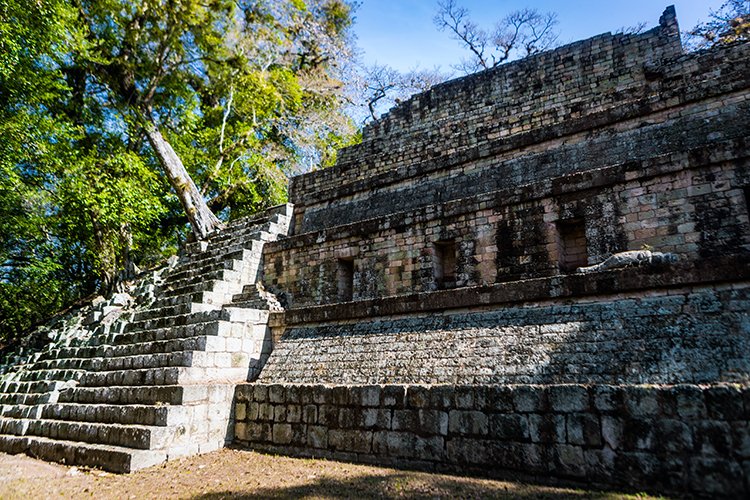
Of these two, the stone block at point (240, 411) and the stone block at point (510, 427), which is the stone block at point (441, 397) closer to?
the stone block at point (510, 427)

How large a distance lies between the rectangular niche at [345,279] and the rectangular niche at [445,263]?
2054 millimetres

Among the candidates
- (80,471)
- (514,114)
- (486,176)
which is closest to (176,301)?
(80,471)

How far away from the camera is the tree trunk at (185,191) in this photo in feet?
50.0

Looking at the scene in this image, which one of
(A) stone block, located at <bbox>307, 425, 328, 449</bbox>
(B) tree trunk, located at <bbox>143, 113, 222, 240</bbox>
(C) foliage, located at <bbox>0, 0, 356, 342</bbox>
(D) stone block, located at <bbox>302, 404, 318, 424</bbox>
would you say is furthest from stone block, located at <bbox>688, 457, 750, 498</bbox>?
(C) foliage, located at <bbox>0, 0, 356, 342</bbox>

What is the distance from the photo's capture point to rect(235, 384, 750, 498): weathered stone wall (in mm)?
3699

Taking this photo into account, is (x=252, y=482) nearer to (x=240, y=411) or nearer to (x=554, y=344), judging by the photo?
(x=240, y=411)

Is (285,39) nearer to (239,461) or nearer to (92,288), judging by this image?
(92,288)

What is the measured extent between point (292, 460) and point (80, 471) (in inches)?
112

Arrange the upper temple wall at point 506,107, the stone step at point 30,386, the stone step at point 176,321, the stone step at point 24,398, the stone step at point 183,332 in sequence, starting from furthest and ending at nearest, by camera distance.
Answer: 1. the upper temple wall at point 506,107
2. the stone step at point 30,386
3. the stone step at point 24,398
4. the stone step at point 176,321
5. the stone step at point 183,332

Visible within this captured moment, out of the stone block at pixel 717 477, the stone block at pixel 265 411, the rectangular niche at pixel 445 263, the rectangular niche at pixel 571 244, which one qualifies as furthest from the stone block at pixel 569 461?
the rectangular niche at pixel 445 263

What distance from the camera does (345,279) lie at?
9.77 metres

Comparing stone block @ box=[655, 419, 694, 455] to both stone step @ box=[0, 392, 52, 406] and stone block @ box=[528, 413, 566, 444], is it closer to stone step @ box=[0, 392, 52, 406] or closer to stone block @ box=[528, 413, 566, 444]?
stone block @ box=[528, 413, 566, 444]

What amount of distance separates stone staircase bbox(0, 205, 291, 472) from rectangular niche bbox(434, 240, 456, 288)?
342cm

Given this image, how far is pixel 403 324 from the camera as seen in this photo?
6758 millimetres
